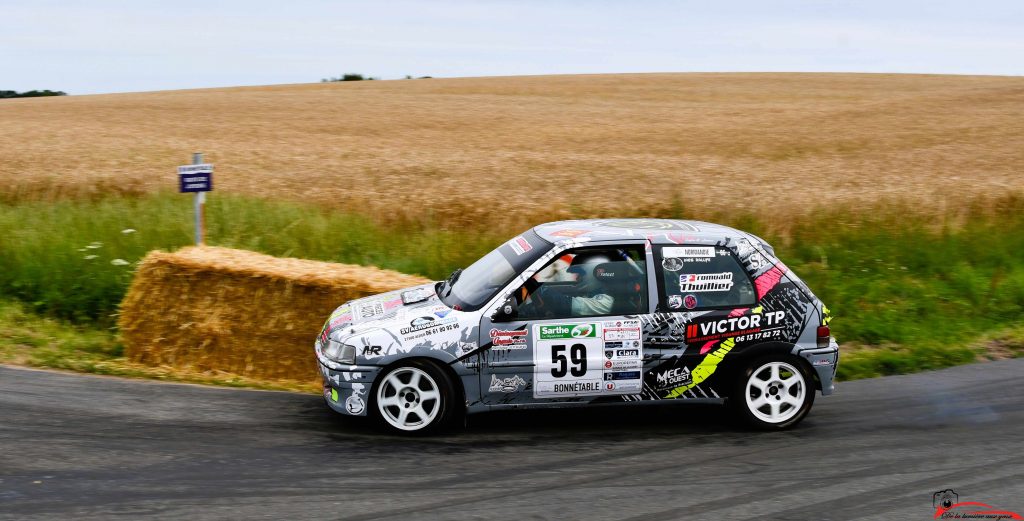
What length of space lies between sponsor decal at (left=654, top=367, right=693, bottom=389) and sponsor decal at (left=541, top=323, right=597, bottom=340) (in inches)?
23.5

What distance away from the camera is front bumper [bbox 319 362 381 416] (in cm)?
712

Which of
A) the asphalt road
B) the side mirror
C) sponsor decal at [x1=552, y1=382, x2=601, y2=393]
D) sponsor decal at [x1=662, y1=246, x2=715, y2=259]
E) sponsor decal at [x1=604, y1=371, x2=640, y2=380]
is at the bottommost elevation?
the asphalt road

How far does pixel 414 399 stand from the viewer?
23.5 ft

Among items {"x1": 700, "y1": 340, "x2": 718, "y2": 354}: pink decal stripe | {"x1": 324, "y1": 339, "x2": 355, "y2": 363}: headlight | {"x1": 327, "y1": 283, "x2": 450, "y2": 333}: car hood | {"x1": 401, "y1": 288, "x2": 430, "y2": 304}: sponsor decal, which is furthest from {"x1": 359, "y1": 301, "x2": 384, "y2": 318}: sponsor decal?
{"x1": 700, "y1": 340, "x2": 718, "y2": 354}: pink decal stripe

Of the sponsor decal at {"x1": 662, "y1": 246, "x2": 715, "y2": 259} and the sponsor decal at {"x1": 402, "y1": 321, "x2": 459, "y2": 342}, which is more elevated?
the sponsor decal at {"x1": 662, "y1": 246, "x2": 715, "y2": 259}

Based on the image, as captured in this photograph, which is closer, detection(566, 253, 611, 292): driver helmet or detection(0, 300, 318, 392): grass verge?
detection(566, 253, 611, 292): driver helmet

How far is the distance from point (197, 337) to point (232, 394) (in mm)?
1226

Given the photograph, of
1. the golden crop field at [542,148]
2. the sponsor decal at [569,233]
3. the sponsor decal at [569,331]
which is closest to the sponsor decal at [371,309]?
the sponsor decal at [569,331]

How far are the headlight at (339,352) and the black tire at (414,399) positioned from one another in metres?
0.28

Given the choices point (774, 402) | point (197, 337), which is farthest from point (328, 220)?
point (774, 402)

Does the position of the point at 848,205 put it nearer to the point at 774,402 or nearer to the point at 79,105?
the point at 774,402

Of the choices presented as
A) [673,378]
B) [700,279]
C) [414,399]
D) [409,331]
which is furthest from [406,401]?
[700,279]

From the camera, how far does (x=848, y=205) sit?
1792 centimetres

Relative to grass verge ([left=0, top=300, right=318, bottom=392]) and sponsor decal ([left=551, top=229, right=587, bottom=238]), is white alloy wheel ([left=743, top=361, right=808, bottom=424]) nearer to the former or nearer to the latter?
sponsor decal ([left=551, top=229, right=587, bottom=238])
